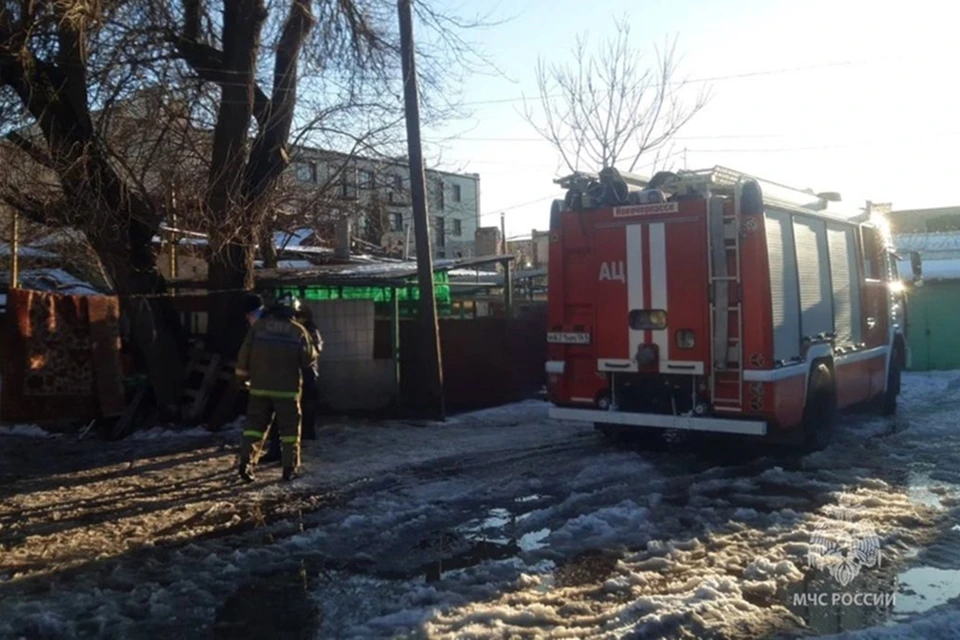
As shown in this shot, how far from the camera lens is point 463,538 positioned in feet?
25.5

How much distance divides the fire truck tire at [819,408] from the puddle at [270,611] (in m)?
6.58

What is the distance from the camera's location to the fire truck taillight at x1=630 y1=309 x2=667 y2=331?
10.6 meters

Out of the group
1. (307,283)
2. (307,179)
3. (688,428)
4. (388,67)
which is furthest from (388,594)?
(307,179)

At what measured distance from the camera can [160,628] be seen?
568 cm

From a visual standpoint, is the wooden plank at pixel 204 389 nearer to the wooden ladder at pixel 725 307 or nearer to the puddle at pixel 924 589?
the wooden ladder at pixel 725 307

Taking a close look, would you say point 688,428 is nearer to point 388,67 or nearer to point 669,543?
point 669,543

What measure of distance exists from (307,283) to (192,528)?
7005 millimetres

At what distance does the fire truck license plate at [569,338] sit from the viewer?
11.2 metres

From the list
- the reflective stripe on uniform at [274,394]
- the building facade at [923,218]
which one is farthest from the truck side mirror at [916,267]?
the building facade at [923,218]

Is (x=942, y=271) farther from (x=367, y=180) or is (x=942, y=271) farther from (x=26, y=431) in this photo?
(x=26, y=431)

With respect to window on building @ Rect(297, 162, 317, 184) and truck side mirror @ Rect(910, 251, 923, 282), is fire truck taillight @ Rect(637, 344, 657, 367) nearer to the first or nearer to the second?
window on building @ Rect(297, 162, 317, 184)

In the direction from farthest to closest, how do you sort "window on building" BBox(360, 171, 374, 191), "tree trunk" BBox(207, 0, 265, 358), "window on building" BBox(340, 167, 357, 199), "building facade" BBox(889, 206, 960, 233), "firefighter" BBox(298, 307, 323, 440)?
"building facade" BBox(889, 206, 960, 233), "window on building" BBox(360, 171, 374, 191), "window on building" BBox(340, 167, 357, 199), "tree trunk" BBox(207, 0, 265, 358), "firefighter" BBox(298, 307, 323, 440)

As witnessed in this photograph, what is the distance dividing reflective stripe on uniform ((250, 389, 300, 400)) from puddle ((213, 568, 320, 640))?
2947mm

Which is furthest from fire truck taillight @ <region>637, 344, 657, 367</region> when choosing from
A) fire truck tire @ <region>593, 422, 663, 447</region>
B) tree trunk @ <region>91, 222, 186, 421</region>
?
tree trunk @ <region>91, 222, 186, 421</region>
